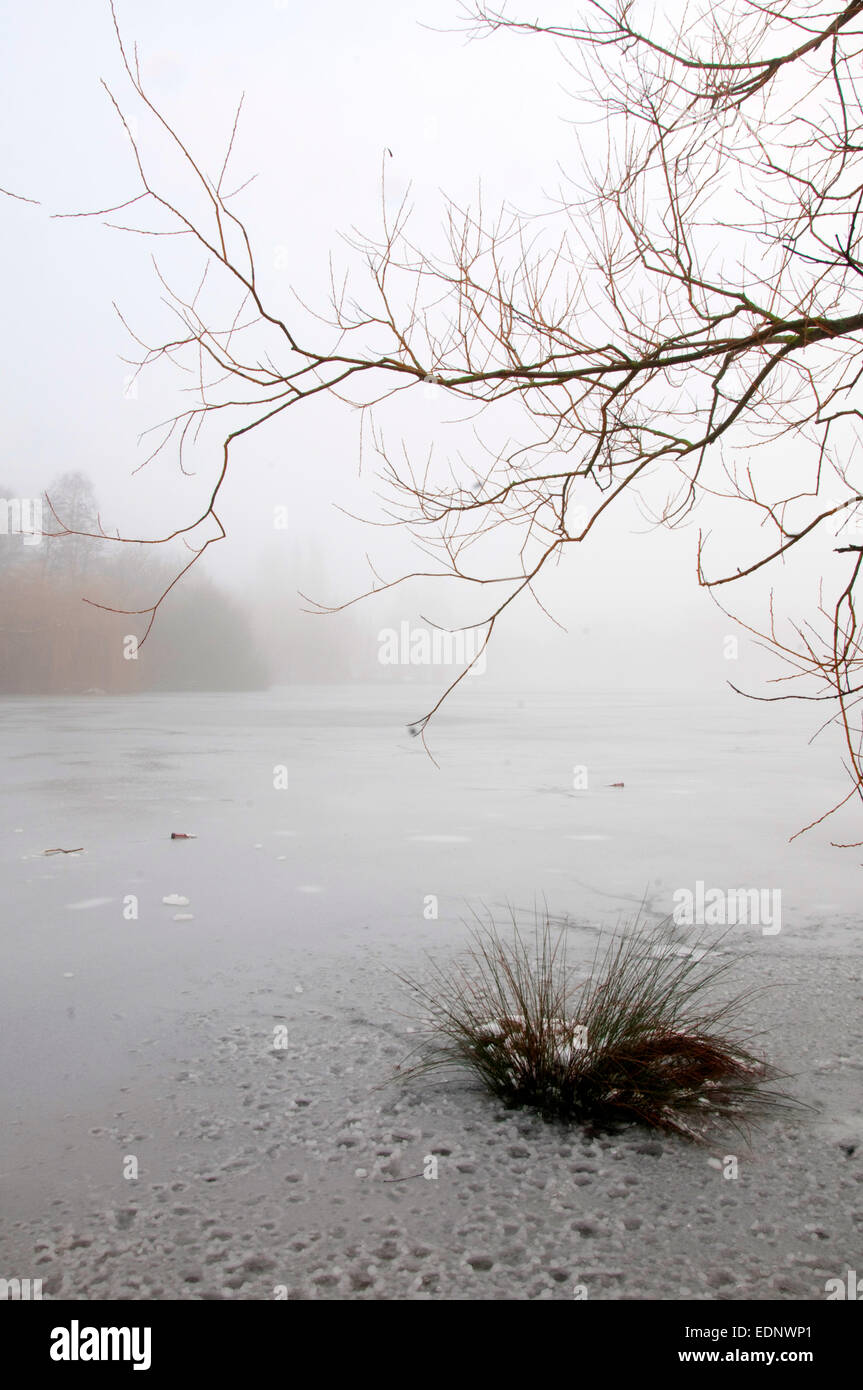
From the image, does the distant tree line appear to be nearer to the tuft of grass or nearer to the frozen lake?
the frozen lake

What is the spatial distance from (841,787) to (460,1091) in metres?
8.83

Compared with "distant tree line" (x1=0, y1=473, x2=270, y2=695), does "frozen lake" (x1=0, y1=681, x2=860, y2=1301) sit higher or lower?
lower

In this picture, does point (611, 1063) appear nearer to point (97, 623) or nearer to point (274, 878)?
point (274, 878)

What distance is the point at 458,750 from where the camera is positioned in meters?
14.5

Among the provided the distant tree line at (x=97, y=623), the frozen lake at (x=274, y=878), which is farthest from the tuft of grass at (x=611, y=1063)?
the distant tree line at (x=97, y=623)

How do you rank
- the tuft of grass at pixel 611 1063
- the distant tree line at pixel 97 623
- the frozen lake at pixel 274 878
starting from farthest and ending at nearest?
the distant tree line at pixel 97 623 < the frozen lake at pixel 274 878 < the tuft of grass at pixel 611 1063

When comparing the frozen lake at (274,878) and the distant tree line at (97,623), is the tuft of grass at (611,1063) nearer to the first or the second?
the frozen lake at (274,878)

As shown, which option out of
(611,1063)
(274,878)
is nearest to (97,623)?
(274,878)

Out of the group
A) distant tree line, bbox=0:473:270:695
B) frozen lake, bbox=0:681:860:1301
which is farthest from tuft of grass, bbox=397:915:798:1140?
distant tree line, bbox=0:473:270:695

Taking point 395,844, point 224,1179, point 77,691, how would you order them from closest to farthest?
1. point 224,1179
2. point 395,844
3. point 77,691

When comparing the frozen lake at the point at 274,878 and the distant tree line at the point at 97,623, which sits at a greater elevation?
the distant tree line at the point at 97,623

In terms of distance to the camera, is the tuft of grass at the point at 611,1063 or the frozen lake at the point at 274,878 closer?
the tuft of grass at the point at 611,1063

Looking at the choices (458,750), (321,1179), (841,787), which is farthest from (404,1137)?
(458,750)

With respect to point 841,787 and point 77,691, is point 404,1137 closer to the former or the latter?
point 841,787
